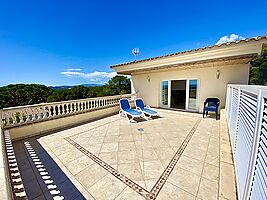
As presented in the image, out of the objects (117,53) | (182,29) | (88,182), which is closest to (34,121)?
(88,182)

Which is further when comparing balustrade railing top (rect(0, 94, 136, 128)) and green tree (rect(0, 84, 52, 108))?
green tree (rect(0, 84, 52, 108))

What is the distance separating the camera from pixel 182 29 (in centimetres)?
1113

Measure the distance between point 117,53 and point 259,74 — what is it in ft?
77.4

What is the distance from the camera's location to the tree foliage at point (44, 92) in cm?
2152

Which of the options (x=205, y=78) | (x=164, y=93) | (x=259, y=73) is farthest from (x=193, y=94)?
(x=259, y=73)

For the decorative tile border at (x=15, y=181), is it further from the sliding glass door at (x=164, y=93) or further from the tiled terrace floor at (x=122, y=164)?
the sliding glass door at (x=164, y=93)

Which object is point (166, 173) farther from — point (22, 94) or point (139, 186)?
point (22, 94)

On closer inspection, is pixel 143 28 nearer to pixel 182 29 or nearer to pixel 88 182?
pixel 182 29

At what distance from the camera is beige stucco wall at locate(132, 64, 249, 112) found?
22.2 feet

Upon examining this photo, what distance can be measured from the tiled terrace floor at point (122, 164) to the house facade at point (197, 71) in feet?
11.5

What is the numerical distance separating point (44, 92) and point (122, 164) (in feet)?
100

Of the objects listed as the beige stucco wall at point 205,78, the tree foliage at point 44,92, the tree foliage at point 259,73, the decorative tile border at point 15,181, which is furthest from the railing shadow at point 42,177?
the tree foliage at point 259,73

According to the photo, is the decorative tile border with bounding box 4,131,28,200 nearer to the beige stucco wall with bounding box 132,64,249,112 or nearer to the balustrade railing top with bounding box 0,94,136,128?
the balustrade railing top with bounding box 0,94,136,128

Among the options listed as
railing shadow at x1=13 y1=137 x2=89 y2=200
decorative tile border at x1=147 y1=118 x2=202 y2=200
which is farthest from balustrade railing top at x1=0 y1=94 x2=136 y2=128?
decorative tile border at x1=147 y1=118 x2=202 y2=200
